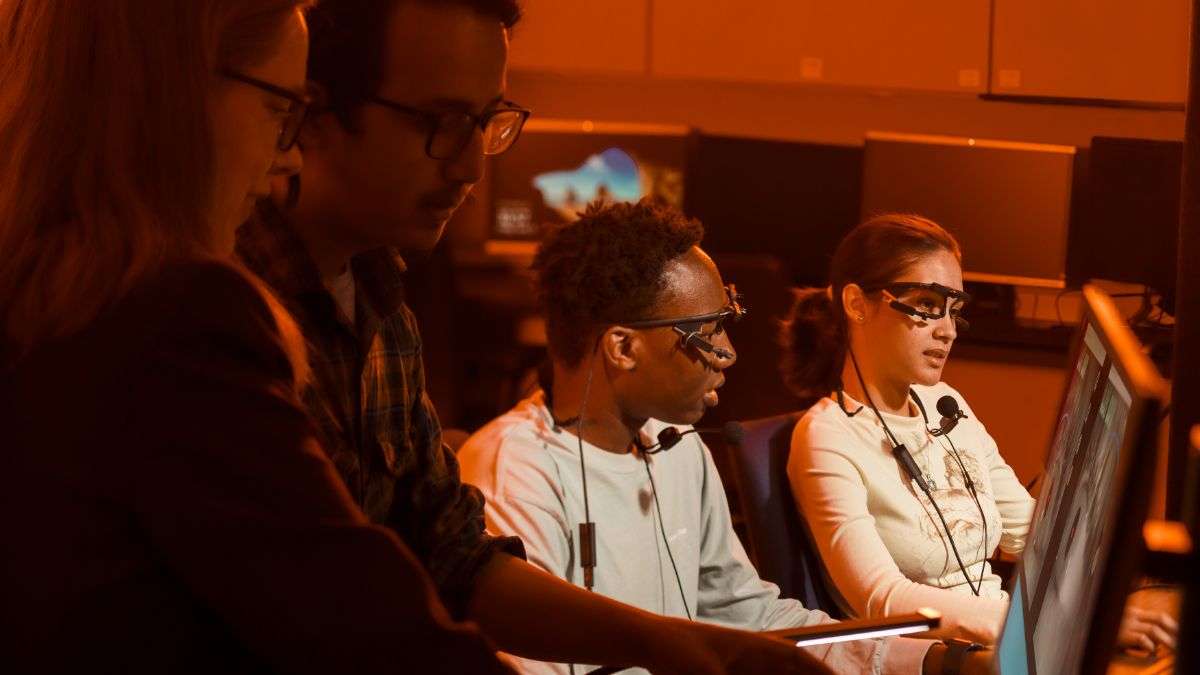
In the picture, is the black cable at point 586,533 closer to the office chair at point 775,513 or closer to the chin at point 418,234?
the office chair at point 775,513

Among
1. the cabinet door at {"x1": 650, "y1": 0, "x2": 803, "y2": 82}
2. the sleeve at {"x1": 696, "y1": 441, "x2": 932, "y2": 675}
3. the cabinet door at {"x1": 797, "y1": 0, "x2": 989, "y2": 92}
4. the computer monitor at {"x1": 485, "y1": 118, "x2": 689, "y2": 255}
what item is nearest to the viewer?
the sleeve at {"x1": 696, "y1": 441, "x2": 932, "y2": 675}

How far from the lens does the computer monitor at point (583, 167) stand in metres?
4.74

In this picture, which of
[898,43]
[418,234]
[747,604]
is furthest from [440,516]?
[898,43]

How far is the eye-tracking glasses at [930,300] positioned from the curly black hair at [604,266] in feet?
1.13

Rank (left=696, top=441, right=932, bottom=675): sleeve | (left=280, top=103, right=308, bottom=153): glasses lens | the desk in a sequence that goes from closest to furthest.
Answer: (left=280, top=103, right=308, bottom=153): glasses lens
the desk
(left=696, top=441, right=932, bottom=675): sleeve

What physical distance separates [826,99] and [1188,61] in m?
3.16

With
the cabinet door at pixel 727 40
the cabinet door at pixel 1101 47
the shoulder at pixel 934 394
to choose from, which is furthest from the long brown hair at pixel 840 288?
the cabinet door at pixel 727 40

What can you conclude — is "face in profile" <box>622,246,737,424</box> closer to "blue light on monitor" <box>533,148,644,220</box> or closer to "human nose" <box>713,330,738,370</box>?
"human nose" <box>713,330,738,370</box>

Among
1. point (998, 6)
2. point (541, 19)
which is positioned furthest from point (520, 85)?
point (998, 6)

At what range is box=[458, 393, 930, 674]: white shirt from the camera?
5.31 ft

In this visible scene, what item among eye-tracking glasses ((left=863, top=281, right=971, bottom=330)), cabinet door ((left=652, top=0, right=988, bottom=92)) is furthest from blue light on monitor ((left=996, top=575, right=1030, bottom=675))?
cabinet door ((left=652, top=0, right=988, bottom=92))

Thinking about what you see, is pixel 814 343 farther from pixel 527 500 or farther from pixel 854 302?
pixel 527 500

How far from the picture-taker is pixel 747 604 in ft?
5.34

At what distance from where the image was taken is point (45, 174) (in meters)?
0.84
